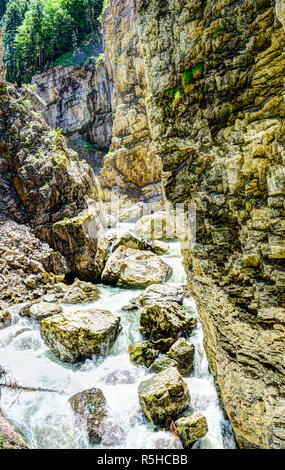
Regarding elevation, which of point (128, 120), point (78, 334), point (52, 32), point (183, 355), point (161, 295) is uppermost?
point (52, 32)

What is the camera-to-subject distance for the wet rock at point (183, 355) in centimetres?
735

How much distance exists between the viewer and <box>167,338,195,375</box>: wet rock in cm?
735

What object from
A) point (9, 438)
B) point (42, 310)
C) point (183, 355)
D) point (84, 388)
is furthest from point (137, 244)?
point (9, 438)

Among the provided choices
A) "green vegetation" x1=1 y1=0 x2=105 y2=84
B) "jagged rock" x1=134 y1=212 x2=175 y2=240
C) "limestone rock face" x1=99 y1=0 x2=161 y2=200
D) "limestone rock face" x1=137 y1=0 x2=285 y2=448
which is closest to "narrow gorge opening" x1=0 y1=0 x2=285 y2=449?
"limestone rock face" x1=137 y1=0 x2=285 y2=448

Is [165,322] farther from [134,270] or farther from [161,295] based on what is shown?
[134,270]

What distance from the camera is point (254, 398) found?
3.99 metres

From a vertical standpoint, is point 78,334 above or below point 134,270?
above

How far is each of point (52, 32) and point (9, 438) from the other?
4578cm

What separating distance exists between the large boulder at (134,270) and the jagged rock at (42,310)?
3.42 metres

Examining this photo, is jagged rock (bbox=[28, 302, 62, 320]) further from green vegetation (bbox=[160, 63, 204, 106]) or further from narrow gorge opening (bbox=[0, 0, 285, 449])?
green vegetation (bbox=[160, 63, 204, 106])

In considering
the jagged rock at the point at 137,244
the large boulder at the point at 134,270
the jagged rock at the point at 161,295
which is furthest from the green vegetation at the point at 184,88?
the jagged rock at the point at 137,244

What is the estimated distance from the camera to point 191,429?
18.0 ft

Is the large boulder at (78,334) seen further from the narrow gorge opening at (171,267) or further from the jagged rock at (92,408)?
the jagged rock at (92,408)

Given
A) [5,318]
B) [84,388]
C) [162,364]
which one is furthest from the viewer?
[5,318]
